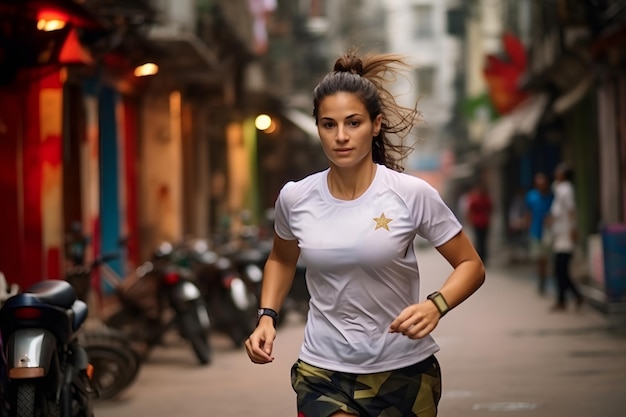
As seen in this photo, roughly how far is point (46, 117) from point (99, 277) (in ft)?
13.0

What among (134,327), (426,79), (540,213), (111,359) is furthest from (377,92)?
(426,79)

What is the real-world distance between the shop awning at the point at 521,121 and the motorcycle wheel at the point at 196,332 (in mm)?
19809

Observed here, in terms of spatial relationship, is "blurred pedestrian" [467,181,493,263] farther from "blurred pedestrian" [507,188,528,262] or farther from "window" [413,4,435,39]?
"window" [413,4,435,39]

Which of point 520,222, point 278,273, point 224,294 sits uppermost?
point 278,273

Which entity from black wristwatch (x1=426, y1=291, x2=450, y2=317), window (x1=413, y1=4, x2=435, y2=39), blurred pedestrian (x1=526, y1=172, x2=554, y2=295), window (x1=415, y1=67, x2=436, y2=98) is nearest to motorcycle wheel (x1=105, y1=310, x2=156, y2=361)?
blurred pedestrian (x1=526, y1=172, x2=554, y2=295)

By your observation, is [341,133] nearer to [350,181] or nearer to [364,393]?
[350,181]

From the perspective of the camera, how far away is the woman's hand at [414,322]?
4.16m

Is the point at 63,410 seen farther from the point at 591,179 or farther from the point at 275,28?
the point at 275,28

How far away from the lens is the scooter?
6.37 m

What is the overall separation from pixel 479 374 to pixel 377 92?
6.70m

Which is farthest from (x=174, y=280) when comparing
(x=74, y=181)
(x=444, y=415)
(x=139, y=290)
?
(x=74, y=181)

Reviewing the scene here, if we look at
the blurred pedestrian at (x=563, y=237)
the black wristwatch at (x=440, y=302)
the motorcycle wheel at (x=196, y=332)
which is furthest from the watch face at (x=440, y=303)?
the blurred pedestrian at (x=563, y=237)

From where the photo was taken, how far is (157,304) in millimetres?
12281

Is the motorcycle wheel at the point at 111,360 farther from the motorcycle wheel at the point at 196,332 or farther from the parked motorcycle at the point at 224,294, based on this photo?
the parked motorcycle at the point at 224,294
